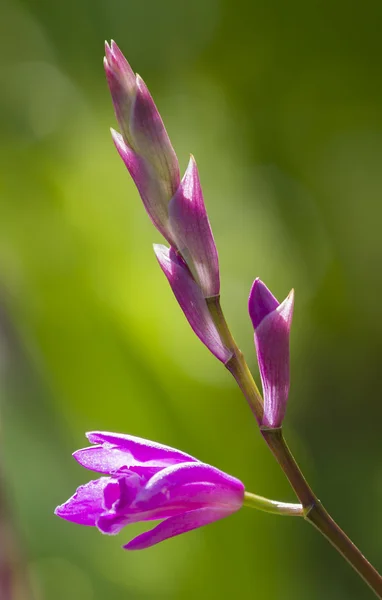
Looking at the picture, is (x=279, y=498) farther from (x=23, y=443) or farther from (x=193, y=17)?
(x=193, y=17)

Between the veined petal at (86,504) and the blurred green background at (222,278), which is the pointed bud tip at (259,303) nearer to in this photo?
the veined petal at (86,504)

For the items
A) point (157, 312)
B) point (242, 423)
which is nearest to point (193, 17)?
point (157, 312)

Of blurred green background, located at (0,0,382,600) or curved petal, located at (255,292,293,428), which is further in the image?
blurred green background, located at (0,0,382,600)

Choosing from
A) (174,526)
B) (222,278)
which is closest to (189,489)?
(174,526)

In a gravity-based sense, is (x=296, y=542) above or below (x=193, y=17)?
below

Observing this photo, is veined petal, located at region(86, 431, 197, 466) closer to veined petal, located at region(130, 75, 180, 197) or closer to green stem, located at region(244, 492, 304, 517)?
green stem, located at region(244, 492, 304, 517)

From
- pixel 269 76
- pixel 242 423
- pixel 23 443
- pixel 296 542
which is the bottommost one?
pixel 296 542

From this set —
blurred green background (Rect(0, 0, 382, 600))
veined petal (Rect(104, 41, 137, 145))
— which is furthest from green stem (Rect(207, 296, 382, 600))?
blurred green background (Rect(0, 0, 382, 600))
